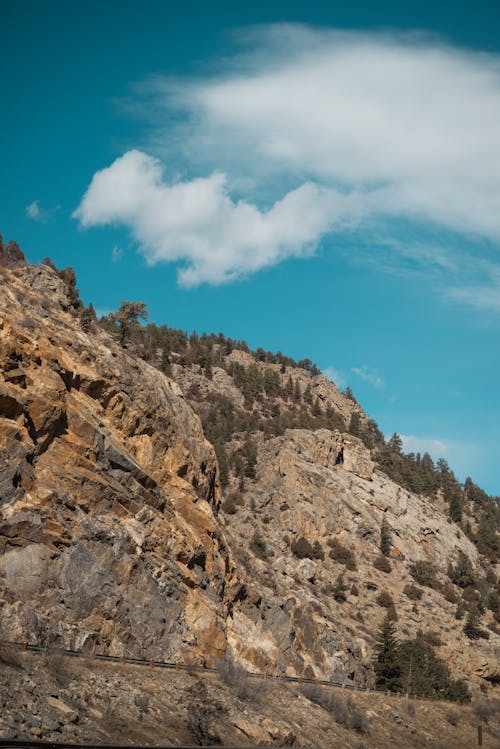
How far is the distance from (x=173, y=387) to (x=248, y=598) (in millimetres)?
14642

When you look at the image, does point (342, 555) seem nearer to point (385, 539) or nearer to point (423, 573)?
point (385, 539)

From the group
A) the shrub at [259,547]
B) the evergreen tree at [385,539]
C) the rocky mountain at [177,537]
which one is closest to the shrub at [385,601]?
the rocky mountain at [177,537]

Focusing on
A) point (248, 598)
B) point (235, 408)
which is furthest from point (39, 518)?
point (235, 408)

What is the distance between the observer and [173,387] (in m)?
45.5

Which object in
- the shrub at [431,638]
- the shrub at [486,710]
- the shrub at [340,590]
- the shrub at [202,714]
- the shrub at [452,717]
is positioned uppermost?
the shrub at [340,590]

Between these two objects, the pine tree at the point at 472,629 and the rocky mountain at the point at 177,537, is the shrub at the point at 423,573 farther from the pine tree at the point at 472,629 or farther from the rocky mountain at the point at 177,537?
the pine tree at the point at 472,629

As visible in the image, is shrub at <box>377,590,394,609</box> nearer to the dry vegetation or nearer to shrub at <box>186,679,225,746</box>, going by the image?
the dry vegetation

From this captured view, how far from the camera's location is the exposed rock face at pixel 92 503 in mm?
24984

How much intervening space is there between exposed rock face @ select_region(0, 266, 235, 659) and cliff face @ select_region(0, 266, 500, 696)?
0.07 metres

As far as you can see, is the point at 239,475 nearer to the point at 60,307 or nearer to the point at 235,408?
the point at 235,408

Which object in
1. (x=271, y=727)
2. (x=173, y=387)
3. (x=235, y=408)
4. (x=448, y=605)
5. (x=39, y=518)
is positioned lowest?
(x=271, y=727)

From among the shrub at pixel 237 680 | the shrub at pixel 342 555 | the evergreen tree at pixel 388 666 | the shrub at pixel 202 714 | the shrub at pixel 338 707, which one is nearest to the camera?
the shrub at pixel 202 714

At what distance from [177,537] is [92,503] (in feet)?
20.2

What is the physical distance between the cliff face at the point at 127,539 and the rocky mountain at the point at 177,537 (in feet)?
0.29
